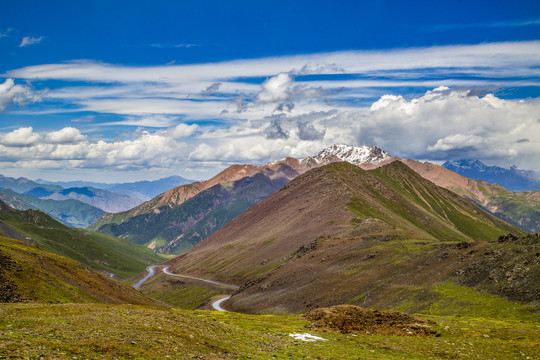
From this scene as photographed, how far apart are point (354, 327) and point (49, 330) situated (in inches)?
1690

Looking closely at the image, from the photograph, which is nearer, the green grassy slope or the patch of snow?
the patch of snow

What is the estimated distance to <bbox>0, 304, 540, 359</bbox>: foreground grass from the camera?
106ft

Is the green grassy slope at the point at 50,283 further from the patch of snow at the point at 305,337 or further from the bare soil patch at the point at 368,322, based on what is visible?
the bare soil patch at the point at 368,322

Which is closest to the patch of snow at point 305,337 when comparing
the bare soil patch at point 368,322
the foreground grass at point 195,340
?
the foreground grass at point 195,340

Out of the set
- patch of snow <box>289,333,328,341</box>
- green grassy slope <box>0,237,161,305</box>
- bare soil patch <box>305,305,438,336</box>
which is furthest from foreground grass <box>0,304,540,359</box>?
green grassy slope <box>0,237,161,305</box>

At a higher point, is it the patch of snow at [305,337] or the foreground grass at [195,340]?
the foreground grass at [195,340]

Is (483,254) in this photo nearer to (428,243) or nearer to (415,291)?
(415,291)

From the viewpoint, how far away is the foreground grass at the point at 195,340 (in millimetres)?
32250

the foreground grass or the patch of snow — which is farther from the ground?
the foreground grass

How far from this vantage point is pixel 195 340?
4244 centimetres

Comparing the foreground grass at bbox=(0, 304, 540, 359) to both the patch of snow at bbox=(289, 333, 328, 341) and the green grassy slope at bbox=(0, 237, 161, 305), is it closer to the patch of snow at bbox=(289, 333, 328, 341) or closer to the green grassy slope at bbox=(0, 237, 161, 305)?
the patch of snow at bbox=(289, 333, 328, 341)

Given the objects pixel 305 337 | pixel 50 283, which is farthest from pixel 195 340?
pixel 50 283

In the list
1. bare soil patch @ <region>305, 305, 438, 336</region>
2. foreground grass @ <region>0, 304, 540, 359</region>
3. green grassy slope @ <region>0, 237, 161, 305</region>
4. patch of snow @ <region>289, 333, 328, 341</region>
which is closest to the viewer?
foreground grass @ <region>0, 304, 540, 359</region>

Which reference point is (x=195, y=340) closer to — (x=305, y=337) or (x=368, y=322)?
(x=305, y=337)
